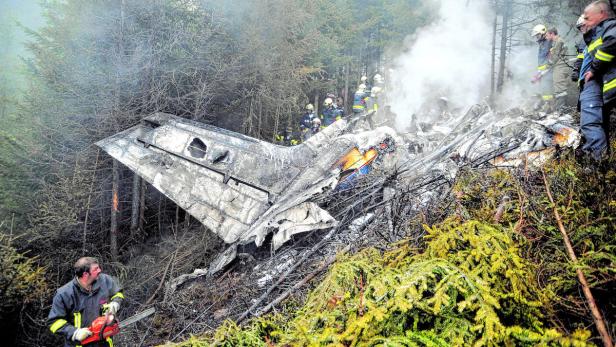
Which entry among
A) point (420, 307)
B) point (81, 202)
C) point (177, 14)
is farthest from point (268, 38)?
point (420, 307)

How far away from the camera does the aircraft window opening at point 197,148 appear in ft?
23.0

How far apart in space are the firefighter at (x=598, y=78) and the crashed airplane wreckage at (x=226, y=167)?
3601 mm

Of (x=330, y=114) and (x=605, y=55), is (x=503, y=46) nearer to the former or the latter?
(x=330, y=114)

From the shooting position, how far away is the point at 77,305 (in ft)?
11.8

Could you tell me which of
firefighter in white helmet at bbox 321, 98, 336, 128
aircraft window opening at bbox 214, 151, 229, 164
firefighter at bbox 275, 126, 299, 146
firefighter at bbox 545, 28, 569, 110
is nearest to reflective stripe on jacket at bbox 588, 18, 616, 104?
aircraft window opening at bbox 214, 151, 229, 164

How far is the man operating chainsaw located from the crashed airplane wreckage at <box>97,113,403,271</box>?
2443mm

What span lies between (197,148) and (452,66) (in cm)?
2035

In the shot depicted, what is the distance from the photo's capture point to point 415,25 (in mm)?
25625

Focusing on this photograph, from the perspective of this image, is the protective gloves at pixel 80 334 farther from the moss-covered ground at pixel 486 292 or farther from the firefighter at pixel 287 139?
the firefighter at pixel 287 139

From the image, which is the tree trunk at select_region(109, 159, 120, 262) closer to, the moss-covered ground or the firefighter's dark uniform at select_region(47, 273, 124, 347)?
the firefighter's dark uniform at select_region(47, 273, 124, 347)

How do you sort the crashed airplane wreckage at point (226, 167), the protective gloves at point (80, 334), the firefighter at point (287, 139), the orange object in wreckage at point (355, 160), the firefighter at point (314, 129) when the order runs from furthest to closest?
the firefighter at point (287, 139) → the firefighter at point (314, 129) → the orange object in wreckage at point (355, 160) → the crashed airplane wreckage at point (226, 167) → the protective gloves at point (80, 334)

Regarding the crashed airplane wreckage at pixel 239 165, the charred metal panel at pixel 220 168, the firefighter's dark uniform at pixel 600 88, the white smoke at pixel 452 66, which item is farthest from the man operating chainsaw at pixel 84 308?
the white smoke at pixel 452 66

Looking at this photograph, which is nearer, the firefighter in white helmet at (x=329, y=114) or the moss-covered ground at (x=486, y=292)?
the moss-covered ground at (x=486, y=292)

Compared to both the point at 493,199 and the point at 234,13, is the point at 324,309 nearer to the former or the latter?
the point at 493,199
